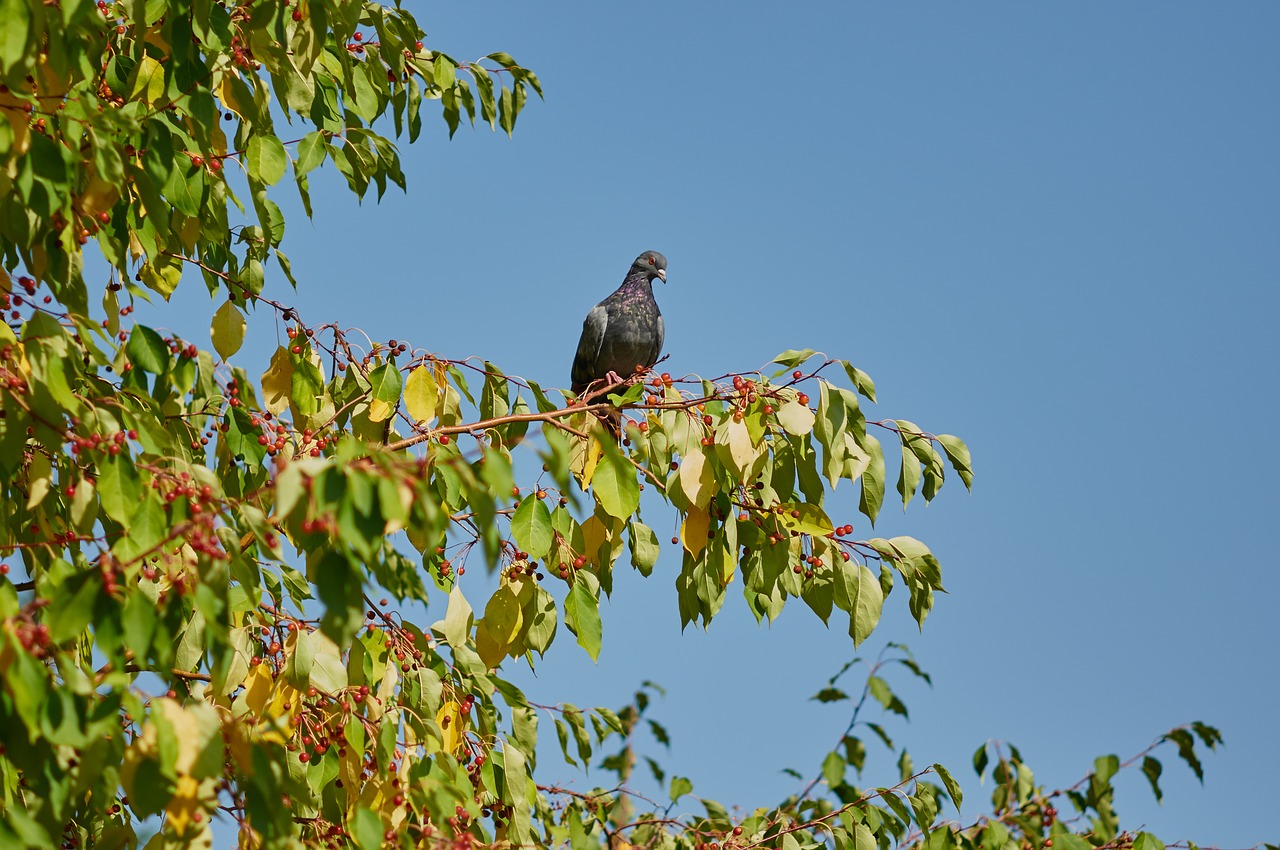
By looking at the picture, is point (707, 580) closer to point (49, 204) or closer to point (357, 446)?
point (357, 446)

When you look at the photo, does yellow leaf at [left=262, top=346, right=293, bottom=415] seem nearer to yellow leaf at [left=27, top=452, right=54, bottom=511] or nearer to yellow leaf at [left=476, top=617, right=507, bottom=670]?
yellow leaf at [left=27, top=452, right=54, bottom=511]

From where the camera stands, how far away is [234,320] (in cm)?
293

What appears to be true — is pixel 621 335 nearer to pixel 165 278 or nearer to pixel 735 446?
pixel 165 278

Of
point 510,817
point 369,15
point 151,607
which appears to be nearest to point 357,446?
point 151,607

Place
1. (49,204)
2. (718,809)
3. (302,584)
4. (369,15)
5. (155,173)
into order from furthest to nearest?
(718,809), (369,15), (302,584), (155,173), (49,204)

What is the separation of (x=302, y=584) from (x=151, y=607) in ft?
4.37

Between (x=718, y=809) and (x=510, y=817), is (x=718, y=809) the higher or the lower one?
the higher one

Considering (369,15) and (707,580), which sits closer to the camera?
(707,580)

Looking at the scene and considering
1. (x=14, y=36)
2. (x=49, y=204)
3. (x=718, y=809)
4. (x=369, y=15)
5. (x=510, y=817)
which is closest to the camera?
(x=14, y=36)

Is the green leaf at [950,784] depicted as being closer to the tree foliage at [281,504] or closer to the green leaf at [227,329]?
the tree foliage at [281,504]

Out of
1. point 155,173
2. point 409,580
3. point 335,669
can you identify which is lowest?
point 335,669

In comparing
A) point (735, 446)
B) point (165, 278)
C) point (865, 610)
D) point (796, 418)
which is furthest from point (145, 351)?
point (865, 610)

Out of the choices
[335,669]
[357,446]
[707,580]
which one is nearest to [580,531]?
[707,580]

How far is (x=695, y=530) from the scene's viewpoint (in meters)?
2.80
